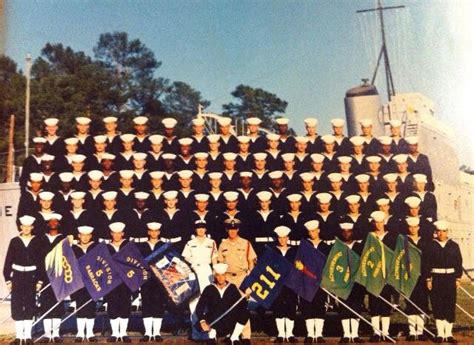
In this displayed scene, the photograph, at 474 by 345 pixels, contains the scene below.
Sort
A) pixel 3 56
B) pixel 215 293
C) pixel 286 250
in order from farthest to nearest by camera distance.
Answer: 1. pixel 3 56
2. pixel 286 250
3. pixel 215 293

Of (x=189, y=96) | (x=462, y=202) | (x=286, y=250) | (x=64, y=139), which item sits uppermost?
(x=189, y=96)

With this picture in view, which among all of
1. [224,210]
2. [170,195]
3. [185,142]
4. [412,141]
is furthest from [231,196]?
[412,141]

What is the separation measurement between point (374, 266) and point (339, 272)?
40 cm

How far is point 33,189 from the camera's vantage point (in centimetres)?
723

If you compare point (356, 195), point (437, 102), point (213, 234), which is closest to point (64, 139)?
point (213, 234)

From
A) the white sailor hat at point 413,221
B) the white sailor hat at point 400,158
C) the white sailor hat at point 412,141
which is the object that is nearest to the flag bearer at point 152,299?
the white sailor hat at point 413,221

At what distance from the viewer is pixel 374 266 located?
675cm

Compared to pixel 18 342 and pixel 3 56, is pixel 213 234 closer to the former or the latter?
pixel 18 342

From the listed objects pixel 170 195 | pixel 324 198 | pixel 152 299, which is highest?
pixel 170 195

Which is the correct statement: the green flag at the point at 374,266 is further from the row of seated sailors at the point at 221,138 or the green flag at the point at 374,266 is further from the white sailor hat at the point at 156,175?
the white sailor hat at the point at 156,175

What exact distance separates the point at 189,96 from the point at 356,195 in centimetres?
291

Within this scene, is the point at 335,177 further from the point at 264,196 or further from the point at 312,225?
the point at 264,196

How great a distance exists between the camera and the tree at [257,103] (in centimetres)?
781

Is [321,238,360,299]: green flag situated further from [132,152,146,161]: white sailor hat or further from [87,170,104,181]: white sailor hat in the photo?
[87,170,104,181]: white sailor hat
